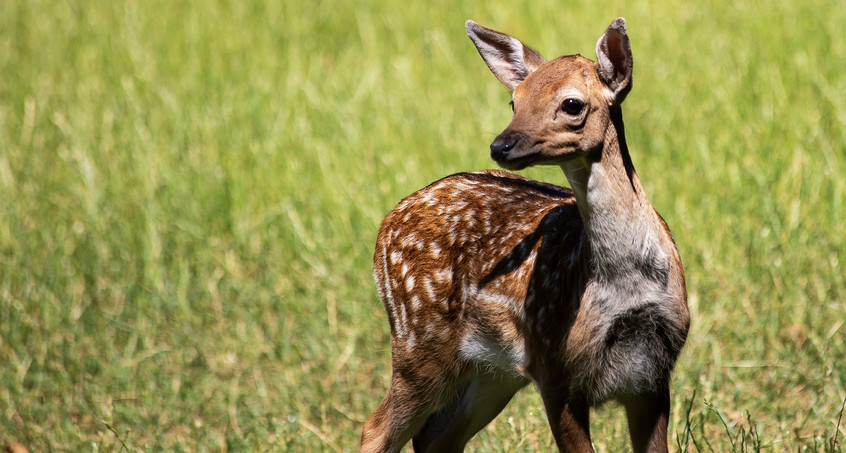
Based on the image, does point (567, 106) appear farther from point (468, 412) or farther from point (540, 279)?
point (468, 412)

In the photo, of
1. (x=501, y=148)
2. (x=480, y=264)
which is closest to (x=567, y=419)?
(x=480, y=264)

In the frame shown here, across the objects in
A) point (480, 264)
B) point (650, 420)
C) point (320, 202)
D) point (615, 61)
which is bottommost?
point (320, 202)

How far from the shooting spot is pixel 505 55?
4223 mm

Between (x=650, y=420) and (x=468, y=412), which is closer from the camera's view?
(x=650, y=420)

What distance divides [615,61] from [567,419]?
1189mm

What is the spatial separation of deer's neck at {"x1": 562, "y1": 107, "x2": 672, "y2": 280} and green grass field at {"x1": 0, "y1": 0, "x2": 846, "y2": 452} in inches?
33.8

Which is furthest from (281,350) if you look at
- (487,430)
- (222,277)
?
(487,430)

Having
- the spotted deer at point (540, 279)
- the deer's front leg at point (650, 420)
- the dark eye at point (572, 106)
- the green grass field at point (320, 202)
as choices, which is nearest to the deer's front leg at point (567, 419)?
the spotted deer at point (540, 279)

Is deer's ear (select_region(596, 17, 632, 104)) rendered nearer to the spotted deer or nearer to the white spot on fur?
the spotted deer

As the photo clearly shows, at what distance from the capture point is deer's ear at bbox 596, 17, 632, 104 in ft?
12.3

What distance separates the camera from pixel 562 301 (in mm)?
4094

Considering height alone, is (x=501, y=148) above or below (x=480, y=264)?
above

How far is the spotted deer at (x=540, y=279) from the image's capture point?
12.5ft

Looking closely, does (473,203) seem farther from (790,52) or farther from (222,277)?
(790,52)
